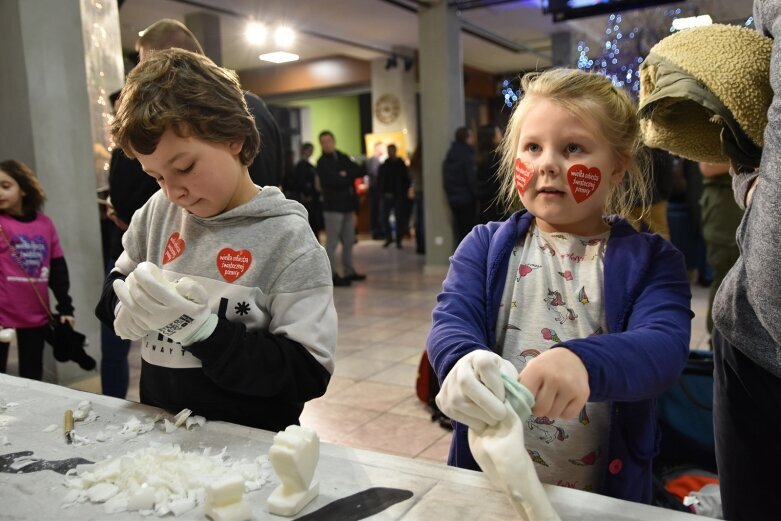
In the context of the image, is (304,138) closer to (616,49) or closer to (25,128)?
(616,49)

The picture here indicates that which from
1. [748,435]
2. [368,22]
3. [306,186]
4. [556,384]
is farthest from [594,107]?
[368,22]

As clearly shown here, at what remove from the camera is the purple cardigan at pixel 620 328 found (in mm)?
1004

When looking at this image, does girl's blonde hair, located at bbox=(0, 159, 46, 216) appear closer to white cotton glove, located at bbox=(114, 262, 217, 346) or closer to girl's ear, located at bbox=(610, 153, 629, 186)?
white cotton glove, located at bbox=(114, 262, 217, 346)

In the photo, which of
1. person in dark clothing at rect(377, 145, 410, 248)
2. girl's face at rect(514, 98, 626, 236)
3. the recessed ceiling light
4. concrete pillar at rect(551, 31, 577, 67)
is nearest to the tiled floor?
girl's face at rect(514, 98, 626, 236)

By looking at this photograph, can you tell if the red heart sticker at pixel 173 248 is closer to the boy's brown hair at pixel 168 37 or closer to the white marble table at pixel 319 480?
the white marble table at pixel 319 480

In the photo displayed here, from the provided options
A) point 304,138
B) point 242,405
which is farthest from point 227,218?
point 304,138

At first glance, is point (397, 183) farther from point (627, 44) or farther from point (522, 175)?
point (522, 175)

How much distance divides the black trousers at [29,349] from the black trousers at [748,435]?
302cm

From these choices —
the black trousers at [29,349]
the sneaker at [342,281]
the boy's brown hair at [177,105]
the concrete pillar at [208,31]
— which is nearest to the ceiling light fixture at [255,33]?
the concrete pillar at [208,31]

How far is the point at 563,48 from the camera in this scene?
1164 centimetres

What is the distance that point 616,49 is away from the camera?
8.89 meters

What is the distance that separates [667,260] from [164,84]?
1.03 m

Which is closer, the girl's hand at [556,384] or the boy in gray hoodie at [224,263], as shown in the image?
the girl's hand at [556,384]

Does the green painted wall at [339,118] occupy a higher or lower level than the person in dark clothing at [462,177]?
higher
